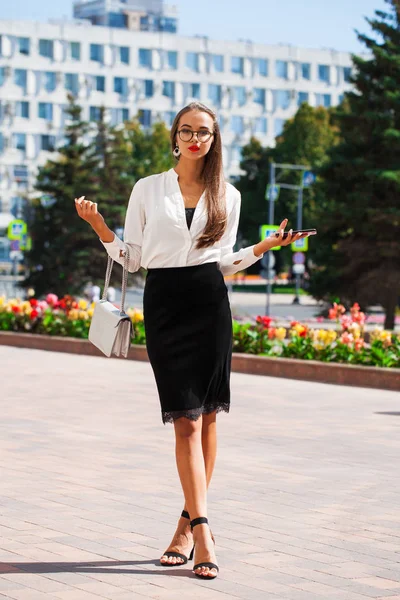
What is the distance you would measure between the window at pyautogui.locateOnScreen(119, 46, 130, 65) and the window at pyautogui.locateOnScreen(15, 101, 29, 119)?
916 cm

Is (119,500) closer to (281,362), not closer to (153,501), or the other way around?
(153,501)

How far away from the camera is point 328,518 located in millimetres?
7270

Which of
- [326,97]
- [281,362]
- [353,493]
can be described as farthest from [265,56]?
[353,493]

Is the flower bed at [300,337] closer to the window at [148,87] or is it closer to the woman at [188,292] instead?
the woman at [188,292]

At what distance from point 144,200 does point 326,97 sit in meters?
114

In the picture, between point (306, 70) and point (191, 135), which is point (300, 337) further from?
point (306, 70)

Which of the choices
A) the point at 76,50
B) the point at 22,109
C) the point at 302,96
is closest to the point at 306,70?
the point at 302,96

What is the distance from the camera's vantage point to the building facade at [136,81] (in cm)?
10269

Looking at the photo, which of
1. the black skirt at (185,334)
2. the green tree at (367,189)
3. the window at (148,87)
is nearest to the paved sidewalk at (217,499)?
the black skirt at (185,334)

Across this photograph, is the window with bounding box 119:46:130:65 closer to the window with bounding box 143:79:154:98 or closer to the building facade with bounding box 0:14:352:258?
the building facade with bounding box 0:14:352:258

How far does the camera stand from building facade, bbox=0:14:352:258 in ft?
337

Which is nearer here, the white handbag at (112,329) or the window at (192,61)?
the white handbag at (112,329)

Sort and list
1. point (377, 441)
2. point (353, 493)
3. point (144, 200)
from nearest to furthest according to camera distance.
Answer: point (144, 200), point (353, 493), point (377, 441)

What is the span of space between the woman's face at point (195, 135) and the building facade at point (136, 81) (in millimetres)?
91554
